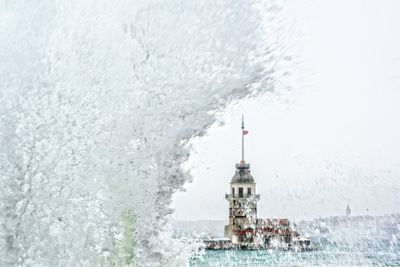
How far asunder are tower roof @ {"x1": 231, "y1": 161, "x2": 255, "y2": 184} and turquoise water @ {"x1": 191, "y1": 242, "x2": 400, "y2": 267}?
4.02m

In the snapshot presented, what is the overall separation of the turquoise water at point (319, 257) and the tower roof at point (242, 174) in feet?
13.2

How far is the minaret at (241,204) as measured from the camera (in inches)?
1577

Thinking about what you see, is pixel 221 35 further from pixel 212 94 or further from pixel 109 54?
pixel 109 54

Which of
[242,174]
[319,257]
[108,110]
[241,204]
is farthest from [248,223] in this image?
[108,110]

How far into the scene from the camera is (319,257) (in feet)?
134

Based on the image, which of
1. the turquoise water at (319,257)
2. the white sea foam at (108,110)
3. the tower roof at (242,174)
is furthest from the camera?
the tower roof at (242,174)

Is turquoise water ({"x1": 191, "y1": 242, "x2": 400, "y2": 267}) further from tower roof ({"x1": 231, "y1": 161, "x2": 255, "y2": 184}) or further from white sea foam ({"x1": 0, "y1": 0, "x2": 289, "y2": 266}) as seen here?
white sea foam ({"x1": 0, "y1": 0, "x2": 289, "y2": 266})

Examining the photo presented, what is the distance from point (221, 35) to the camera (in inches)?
280

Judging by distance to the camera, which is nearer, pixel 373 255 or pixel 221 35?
pixel 221 35

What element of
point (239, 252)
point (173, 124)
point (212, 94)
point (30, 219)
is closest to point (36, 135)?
point (30, 219)

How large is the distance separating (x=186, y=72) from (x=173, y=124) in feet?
1.76

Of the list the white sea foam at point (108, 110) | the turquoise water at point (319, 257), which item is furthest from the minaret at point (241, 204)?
the white sea foam at point (108, 110)

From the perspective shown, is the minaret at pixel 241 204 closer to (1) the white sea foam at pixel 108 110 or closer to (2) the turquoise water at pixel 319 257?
(2) the turquoise water at pixel 319 257

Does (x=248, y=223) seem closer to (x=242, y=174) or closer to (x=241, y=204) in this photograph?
(x=241, y=204)
